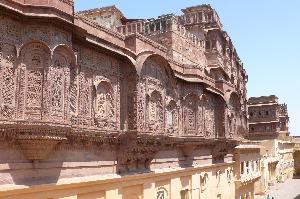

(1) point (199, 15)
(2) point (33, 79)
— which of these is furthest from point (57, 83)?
(1) point (199, 15)

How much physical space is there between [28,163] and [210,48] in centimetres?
1769

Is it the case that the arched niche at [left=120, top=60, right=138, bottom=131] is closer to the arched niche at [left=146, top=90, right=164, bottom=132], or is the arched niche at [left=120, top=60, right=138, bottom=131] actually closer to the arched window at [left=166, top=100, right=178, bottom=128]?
the arched niche at [left=146, top=90, right=164, bottom=132]

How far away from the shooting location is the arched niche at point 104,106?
10935 millimetres

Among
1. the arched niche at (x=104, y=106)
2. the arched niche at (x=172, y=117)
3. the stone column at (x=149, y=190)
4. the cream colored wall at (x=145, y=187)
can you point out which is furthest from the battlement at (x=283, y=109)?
the arched niche at (x=104, y=106)

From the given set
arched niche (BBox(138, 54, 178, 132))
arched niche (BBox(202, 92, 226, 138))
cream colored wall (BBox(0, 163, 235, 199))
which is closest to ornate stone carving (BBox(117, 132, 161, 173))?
cream colored wall (BBox(0, 163, 235, 199))

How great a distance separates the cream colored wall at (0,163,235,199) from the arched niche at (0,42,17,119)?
178 cm

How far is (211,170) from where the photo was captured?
64.1 ft

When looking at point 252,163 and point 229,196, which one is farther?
point 252,163

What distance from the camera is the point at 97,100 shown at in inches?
433

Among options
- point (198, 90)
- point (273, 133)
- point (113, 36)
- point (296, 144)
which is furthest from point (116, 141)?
point (296, 144)

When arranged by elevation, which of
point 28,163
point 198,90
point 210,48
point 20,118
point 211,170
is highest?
point 210,48

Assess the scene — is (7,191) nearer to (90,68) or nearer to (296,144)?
(90,68)

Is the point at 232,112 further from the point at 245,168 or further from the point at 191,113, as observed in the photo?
the point at 191,113

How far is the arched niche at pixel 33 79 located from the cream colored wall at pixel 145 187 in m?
1.78
